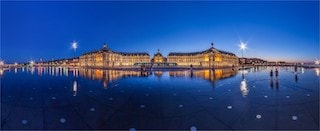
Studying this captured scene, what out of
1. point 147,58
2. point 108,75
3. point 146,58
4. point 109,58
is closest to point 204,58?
point 147,58

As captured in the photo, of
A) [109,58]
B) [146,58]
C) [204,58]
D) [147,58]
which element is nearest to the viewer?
[109,58]

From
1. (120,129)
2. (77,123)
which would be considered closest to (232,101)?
(120,129)

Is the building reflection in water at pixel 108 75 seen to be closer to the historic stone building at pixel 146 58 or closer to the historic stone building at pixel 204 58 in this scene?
the historic stone building at pixel 146 58

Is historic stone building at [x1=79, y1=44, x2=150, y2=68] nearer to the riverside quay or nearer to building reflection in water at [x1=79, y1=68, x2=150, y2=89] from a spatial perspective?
the riverside quay

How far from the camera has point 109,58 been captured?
114m

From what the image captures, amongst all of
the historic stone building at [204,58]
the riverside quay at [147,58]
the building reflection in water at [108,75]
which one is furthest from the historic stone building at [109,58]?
the building reflection in water at [108,75]

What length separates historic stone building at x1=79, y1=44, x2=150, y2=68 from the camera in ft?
369

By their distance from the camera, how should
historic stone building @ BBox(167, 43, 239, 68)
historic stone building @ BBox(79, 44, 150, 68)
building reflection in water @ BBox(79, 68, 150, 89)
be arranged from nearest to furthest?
building reflection in water @ BBox(79, 68, 150, 89), historic stone building @ BBox(79, 44, 150, 68), historic stone building @ BBox(167, 43, 239, 68)

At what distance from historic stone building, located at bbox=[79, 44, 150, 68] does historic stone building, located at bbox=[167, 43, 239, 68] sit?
64.8 ft

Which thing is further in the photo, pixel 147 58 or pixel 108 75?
pixel 147 58

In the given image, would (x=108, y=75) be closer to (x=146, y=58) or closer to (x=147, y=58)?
(x=146, y=58)

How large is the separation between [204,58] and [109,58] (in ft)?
173

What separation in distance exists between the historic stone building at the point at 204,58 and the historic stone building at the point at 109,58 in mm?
19750

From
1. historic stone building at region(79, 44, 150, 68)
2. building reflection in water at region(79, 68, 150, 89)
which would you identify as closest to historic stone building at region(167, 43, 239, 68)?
historic stone building at region(79, 44, 150, 68)
